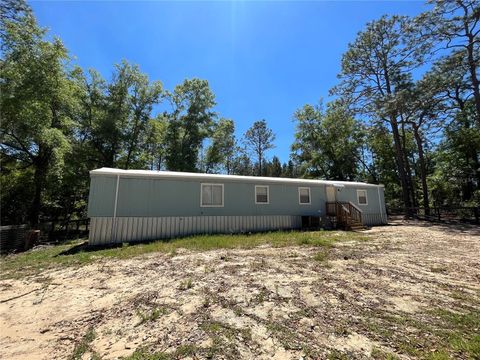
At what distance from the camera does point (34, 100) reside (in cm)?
1305

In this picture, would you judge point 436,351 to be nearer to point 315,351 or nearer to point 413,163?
point 315,351

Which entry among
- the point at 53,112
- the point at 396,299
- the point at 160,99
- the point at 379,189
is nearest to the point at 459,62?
the point at 379,189

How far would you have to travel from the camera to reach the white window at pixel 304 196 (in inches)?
565

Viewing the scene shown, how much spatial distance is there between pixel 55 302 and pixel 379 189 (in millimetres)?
18051

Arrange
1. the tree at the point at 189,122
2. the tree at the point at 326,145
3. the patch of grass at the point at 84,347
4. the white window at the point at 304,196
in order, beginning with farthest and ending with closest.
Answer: the tree at the point at 326,145, the tree at the point at 189,122, the white window at the point at 304,196, the patch of grass at the point at 84,347

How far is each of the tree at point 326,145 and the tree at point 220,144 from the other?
7.89 metres

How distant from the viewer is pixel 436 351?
264cm

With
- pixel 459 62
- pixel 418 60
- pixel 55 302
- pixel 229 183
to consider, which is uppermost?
pixel 418 60

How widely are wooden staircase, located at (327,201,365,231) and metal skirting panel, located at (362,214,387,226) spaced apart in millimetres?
2299

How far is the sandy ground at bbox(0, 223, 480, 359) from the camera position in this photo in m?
2.89

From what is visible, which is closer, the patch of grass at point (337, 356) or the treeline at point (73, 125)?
the patch of grass at point (337, 356)

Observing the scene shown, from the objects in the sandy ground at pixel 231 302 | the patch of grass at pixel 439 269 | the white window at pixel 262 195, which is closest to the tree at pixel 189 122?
the white window at pixel 262 195

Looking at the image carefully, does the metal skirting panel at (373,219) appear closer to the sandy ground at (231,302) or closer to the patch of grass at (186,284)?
the sandy ground at (231,302)

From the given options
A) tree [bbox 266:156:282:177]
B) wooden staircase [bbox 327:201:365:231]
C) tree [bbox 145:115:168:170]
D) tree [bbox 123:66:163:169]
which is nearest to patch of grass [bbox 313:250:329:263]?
wooden staircase [bbox 327:201:365:231]
